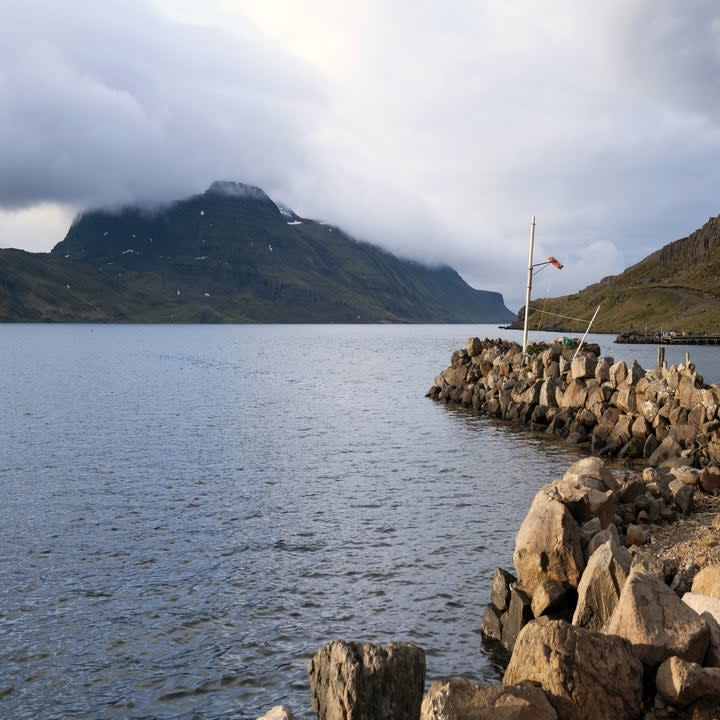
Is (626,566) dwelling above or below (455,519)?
above

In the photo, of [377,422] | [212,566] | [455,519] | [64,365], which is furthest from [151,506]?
[64,365]

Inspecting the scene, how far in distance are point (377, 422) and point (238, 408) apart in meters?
15.5

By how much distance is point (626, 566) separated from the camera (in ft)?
52.5

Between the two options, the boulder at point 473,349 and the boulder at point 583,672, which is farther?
the boulder at point 473,349

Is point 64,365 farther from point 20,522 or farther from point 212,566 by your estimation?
point 212,566

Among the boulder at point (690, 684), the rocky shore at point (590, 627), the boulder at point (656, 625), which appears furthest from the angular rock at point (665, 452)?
the boulder at point (690, 684)

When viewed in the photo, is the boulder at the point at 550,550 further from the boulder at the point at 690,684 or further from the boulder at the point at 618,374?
the boulder at the point at 618,374

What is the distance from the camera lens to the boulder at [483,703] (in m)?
10.9

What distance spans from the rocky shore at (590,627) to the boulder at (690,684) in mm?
21

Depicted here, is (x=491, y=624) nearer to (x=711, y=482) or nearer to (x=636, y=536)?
(x=636, y=536)

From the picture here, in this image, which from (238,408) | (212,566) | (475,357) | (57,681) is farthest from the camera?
(475,357)

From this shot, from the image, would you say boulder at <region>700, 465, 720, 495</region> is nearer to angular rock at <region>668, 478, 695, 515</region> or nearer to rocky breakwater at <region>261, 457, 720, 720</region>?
angular rock at <region>668, 478, 695, 515</region>

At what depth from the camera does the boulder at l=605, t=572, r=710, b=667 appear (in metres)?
12.8

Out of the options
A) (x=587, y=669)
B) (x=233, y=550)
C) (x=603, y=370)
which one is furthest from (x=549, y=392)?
(x=587, y=669)
